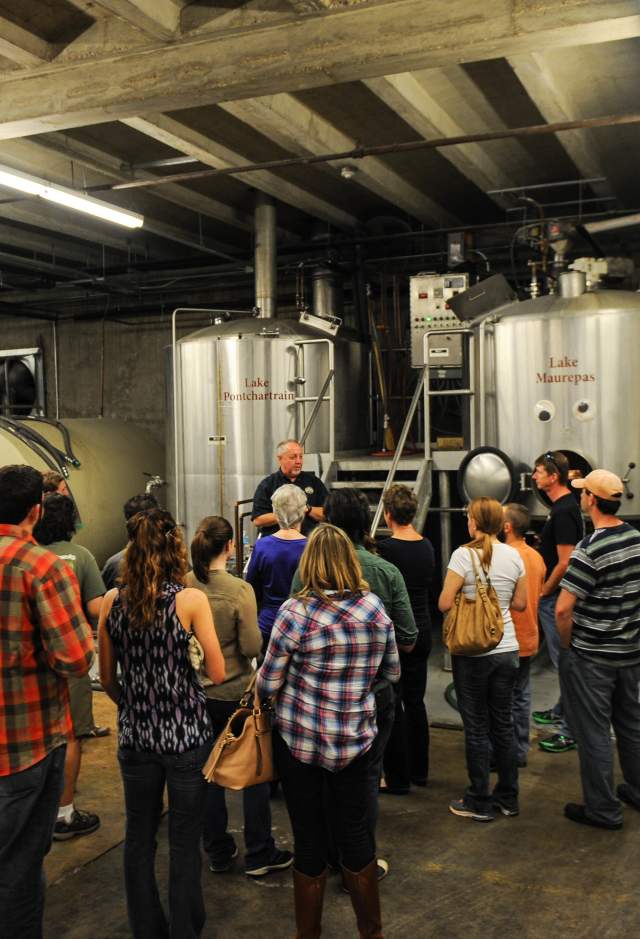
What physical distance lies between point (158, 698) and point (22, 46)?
441 centimetres

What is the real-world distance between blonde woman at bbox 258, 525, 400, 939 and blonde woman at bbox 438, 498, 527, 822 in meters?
→ 1.28

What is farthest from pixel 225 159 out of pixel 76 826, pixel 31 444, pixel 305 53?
pixel 76 826

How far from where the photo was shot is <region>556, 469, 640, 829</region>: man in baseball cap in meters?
4.20

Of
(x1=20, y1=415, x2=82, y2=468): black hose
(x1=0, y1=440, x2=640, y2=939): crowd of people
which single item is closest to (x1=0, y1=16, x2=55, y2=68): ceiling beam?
(x1=0, y1=440, x2=640, y2=939): crowd of people

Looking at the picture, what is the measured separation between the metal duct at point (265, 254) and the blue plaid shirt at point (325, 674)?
24.1ft

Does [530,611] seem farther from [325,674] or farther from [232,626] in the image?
[325,674]

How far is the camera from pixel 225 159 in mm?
8258

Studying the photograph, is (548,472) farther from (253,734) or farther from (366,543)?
(253,734)

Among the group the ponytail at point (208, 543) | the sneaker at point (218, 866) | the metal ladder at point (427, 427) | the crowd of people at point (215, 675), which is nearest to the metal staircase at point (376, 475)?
the metal ladder at point (427, 427)

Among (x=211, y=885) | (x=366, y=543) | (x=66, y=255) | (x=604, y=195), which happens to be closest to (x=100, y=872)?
(x=211, y=885)

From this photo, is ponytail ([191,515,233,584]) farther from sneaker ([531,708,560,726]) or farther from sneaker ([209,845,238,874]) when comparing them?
sneaker ([531,708,560,726])

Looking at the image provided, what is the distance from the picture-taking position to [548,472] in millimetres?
5746

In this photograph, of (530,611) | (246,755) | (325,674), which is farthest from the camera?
(530,611)

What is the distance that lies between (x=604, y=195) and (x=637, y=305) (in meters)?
3.15
